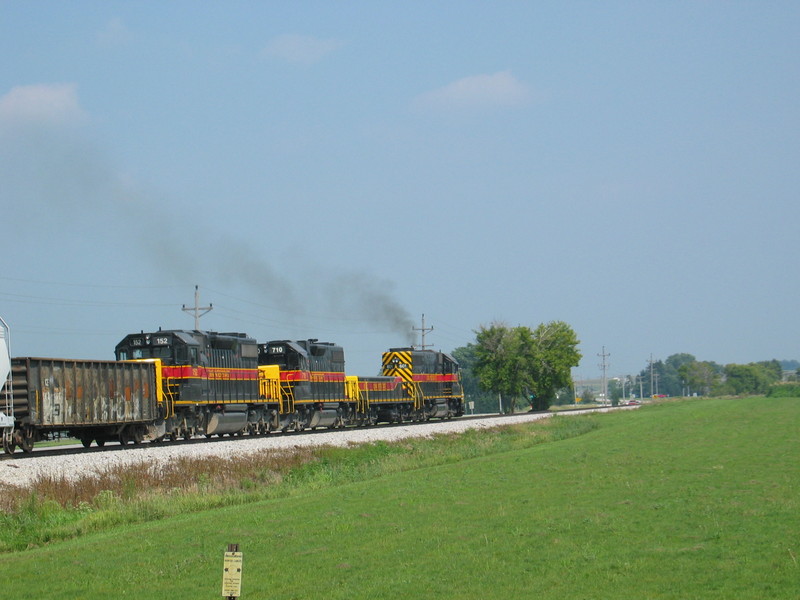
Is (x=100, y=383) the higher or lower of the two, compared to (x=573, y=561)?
higher

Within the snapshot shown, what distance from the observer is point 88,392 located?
31.2 meters

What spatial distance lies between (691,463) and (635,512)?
28.0 ft

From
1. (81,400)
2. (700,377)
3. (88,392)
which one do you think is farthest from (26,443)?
(700,377)

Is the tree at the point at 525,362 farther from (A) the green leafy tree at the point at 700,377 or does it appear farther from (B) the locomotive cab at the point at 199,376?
(A) the green leafy tree at the point at 700,377

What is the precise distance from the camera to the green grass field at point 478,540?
34.7ft

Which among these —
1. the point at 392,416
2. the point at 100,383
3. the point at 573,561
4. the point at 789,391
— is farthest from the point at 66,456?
the point at 789,391

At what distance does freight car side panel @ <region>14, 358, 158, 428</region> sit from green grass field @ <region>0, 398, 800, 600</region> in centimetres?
929

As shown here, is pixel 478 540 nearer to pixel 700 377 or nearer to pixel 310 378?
pixel 310 378

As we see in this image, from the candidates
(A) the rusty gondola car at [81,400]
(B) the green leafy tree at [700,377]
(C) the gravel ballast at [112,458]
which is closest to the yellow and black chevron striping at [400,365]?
(C) the gravel ballast at [112,458]

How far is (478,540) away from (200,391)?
84.9ft

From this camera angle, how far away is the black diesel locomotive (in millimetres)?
29328

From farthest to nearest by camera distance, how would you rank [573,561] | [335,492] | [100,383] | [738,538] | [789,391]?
[789,391] < [100,383] < [335,492] < [738,538] < [573,561]

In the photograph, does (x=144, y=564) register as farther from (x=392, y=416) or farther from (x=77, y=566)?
(x=392, y=416)

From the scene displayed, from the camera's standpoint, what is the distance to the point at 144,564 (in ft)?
41.2
